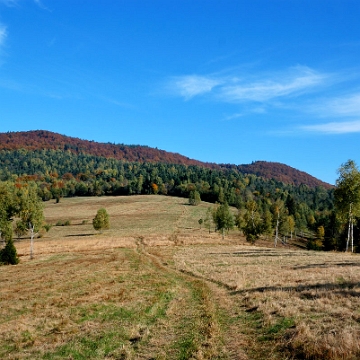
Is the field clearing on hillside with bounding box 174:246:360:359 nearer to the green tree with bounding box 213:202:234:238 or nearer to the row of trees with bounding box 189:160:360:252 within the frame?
the row of trees with bounding box 189:160:360:252

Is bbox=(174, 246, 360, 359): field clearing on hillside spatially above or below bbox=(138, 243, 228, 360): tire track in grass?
above

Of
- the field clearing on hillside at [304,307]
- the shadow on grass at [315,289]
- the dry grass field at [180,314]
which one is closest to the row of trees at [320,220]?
the dry grass field at [180,314]

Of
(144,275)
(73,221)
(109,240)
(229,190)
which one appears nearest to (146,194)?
(229,190)

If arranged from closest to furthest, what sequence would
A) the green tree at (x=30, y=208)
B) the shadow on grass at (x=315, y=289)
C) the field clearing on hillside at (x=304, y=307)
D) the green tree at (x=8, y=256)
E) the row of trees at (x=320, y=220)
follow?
the field clearing on hillside at (x=304, y=307)
the shadow on grass at (x=315, y=289)
the green tree at (x=8, y=256)
the green tree at (x=30, y=208)
the row of trees at (x=320, y=220)

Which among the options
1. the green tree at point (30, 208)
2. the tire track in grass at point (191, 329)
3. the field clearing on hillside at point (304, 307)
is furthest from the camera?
the green tree at point (30, 208)

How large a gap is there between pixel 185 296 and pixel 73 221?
96.8m

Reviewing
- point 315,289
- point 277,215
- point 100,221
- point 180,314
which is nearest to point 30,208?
point 100,221

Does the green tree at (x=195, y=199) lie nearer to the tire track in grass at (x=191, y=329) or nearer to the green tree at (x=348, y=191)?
the green tree at (x=348, y=191)

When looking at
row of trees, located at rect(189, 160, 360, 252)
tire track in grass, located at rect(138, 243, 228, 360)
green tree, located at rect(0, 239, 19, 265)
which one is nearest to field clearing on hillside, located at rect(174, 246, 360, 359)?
tire track in grass, located at rect(138, 243, 228, 360)

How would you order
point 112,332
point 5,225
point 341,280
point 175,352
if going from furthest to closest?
point 5,225
point 341,280
point 112,332
point 175,352

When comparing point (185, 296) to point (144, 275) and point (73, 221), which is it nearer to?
point (144, 275)

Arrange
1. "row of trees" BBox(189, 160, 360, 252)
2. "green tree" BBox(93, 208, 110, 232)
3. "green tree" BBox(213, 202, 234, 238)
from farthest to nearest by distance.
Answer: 1. "green tree" BBox(213, 202, 234, 238)
2. "green tree" BBox(93, 208, 110, 232)
3. "row of trees" BBox(189, 160, 360, 252)

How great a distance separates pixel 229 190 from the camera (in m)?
190

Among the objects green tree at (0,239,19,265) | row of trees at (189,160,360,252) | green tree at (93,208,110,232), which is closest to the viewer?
green tree at (0,239,19,265)
